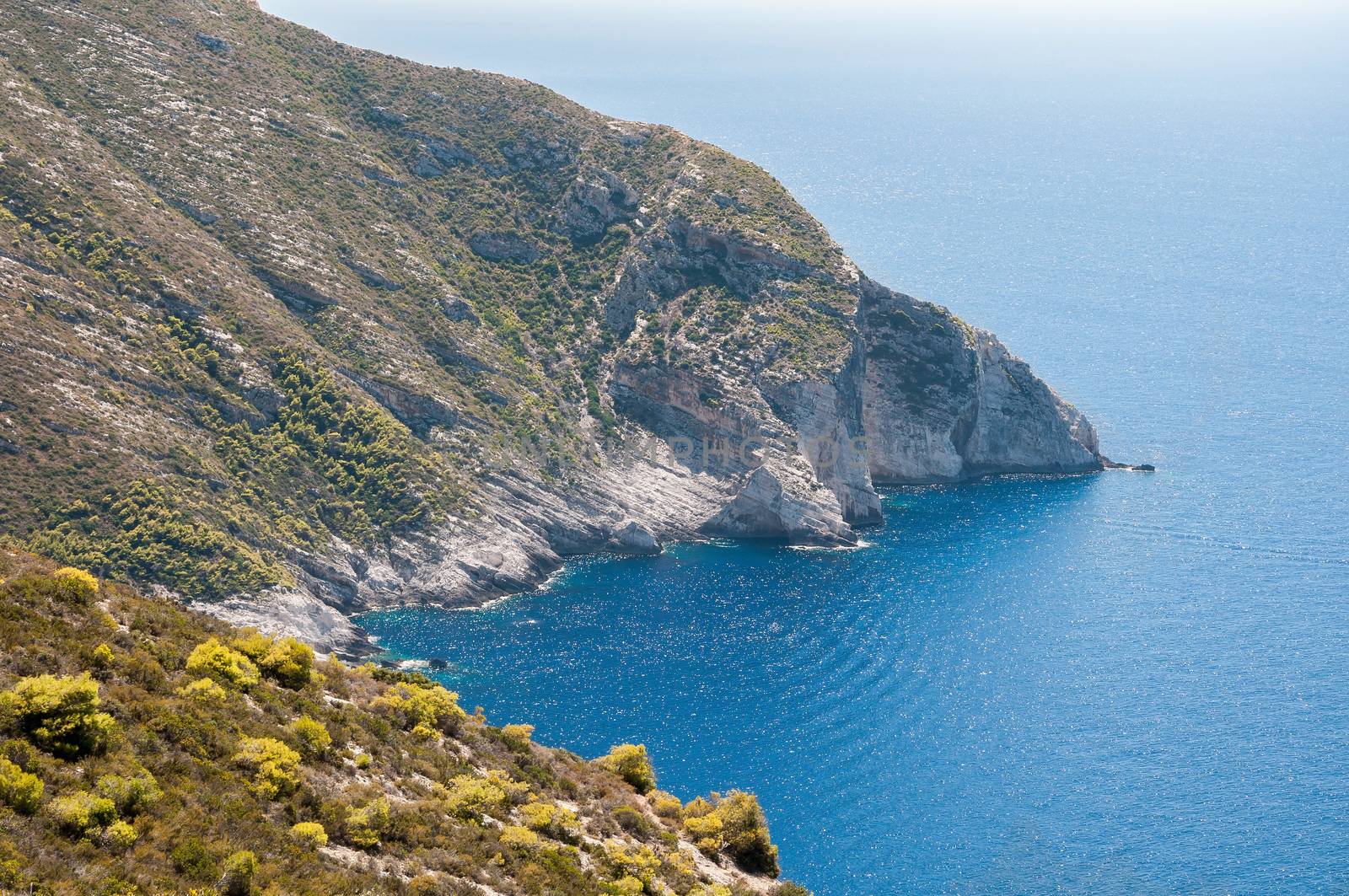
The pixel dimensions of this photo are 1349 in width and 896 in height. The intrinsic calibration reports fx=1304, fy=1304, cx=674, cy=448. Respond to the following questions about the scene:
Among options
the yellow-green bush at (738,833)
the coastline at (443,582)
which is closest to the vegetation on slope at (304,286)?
the coastline at (443,582)

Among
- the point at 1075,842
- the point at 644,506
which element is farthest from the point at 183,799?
the point at 644,506

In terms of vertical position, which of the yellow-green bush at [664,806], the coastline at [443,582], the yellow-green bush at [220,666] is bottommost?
the coastline at [443,582]

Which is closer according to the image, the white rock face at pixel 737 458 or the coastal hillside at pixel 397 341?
the coastal hillside at pixel 397 341

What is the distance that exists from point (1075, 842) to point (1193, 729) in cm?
1903

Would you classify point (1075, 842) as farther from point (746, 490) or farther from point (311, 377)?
point (311, 377)

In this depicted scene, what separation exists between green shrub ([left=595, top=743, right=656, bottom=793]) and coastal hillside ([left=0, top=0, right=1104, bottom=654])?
54384 mm

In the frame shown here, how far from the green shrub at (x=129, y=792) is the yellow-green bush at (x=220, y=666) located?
23.4 feet

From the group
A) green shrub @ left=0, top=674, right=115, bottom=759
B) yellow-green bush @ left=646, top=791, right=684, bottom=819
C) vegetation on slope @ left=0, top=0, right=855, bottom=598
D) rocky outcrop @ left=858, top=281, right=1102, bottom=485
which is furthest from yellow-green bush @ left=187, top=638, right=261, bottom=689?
rocky outcrop @ left=858, top=281, right=1102, bottom=485

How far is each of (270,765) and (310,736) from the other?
3.22m

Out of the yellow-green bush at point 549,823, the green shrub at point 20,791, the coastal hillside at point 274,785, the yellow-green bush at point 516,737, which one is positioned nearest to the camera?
the green shrub at point 20,791

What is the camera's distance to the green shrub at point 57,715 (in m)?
28.7

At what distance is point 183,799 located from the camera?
29406 millimetres

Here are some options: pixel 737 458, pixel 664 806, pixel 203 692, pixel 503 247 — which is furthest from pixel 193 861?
pixel 503 247

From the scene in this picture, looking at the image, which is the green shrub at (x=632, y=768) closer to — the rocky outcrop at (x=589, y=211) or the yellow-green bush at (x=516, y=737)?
the yellow-green bush at (x=516, y=737)
